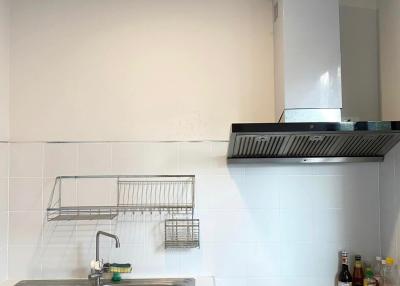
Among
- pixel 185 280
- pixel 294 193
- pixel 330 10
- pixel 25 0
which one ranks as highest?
pixel 25 0

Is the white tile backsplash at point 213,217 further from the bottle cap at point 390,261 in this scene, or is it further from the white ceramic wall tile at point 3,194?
the bottle cap at point 390,261

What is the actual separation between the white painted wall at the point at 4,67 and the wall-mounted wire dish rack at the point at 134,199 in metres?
0.39

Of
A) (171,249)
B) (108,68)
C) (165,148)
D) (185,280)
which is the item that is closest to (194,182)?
(165,148)

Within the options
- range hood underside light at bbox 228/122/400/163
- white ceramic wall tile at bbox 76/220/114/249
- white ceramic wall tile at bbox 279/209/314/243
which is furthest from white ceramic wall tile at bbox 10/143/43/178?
white ceramic wall tile at bbox 279/209/314/243

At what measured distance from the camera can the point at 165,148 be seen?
1979 mm

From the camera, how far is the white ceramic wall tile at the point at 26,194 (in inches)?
76.7

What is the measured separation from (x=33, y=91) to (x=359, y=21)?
1807 millimetres

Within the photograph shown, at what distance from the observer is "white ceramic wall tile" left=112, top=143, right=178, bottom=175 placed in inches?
77.5

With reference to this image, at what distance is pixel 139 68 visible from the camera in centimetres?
200

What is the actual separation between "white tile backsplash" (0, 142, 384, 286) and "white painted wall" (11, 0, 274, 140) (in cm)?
11

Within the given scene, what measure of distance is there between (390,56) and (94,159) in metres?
1.62

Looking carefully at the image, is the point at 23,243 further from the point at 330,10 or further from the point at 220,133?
the point at 330,10

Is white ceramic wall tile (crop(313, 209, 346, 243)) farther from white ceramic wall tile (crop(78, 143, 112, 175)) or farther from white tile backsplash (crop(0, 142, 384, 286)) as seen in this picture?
white ceramic wall tile (crop(78, 143, 112, 175))

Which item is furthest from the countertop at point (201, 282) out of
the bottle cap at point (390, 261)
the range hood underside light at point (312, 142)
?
the bottle cap at point (390, 261)
